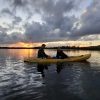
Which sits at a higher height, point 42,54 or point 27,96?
point 42,54

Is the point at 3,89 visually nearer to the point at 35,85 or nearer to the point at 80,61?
the point at 35,85

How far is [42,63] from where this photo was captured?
37.8 m

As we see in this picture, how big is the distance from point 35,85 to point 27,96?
365cm

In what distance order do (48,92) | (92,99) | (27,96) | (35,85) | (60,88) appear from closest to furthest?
(92,99) < (27,96) < (48,92) < (60,88) < (35,85)

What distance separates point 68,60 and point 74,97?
81.6ft

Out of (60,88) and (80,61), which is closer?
(60,88)

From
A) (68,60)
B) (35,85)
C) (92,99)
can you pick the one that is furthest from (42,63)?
(92,99)

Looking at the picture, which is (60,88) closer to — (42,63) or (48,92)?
(48,92)

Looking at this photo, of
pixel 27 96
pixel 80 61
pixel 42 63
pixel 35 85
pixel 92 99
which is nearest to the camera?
pixel 92 99

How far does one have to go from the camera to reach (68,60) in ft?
128

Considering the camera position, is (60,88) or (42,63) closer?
(60,88)

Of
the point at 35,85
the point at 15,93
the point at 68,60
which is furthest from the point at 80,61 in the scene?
the point at 15,93

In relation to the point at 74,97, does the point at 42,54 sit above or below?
above

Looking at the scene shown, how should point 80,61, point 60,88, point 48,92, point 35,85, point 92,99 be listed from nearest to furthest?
point 92,99
point 48,92
point 60,88
point 35,85
point 80,61
